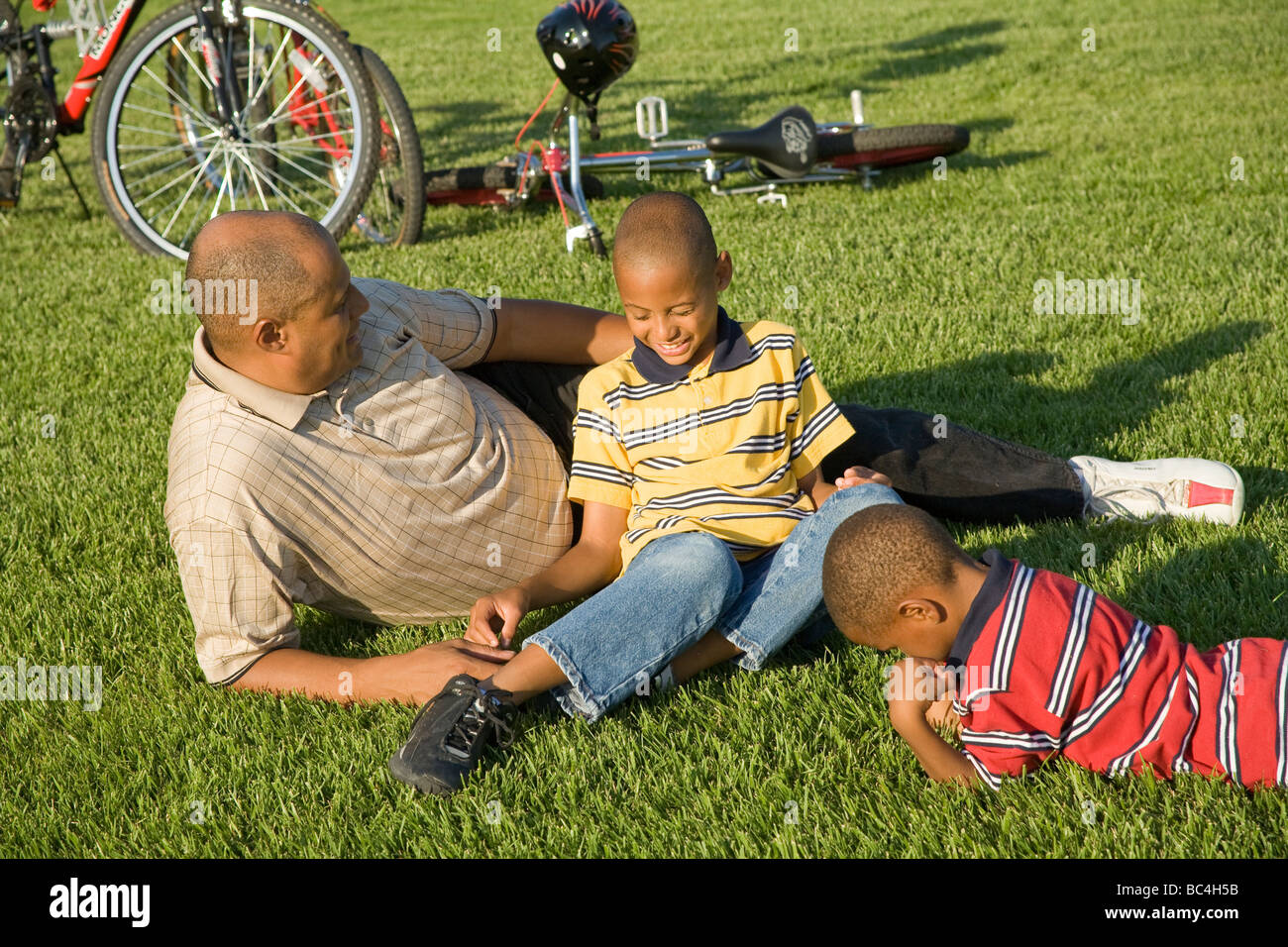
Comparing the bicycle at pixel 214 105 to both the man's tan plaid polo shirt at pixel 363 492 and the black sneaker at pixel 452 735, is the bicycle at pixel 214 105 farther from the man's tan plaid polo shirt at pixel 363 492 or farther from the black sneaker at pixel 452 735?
Answer: the black sneaker at pixel 452 735

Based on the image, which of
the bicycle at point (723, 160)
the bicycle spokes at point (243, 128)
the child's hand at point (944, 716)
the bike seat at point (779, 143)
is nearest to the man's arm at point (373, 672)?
the child's hand at point (944, 716)

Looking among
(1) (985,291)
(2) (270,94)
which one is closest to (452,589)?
(1) (985,291)

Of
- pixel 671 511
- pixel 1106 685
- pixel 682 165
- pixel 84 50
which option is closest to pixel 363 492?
pixel 671 511

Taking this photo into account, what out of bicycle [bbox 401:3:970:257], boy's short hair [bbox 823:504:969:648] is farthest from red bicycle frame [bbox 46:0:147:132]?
boy's short hair [bbox 823:504:969:648]

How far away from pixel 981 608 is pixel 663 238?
1177mm

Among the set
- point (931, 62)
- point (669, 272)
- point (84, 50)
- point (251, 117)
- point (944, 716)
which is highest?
point (931, 62)

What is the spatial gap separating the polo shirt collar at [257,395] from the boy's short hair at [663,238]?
85 centimetres

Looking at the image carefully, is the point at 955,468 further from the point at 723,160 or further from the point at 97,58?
the point at 97,58

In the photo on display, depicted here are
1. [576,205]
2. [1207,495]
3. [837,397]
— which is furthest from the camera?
[576,205]

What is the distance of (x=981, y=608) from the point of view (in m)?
2.24

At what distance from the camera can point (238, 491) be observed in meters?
2.67

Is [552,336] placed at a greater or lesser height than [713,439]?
greater

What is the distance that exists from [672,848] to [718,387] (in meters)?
1.17
